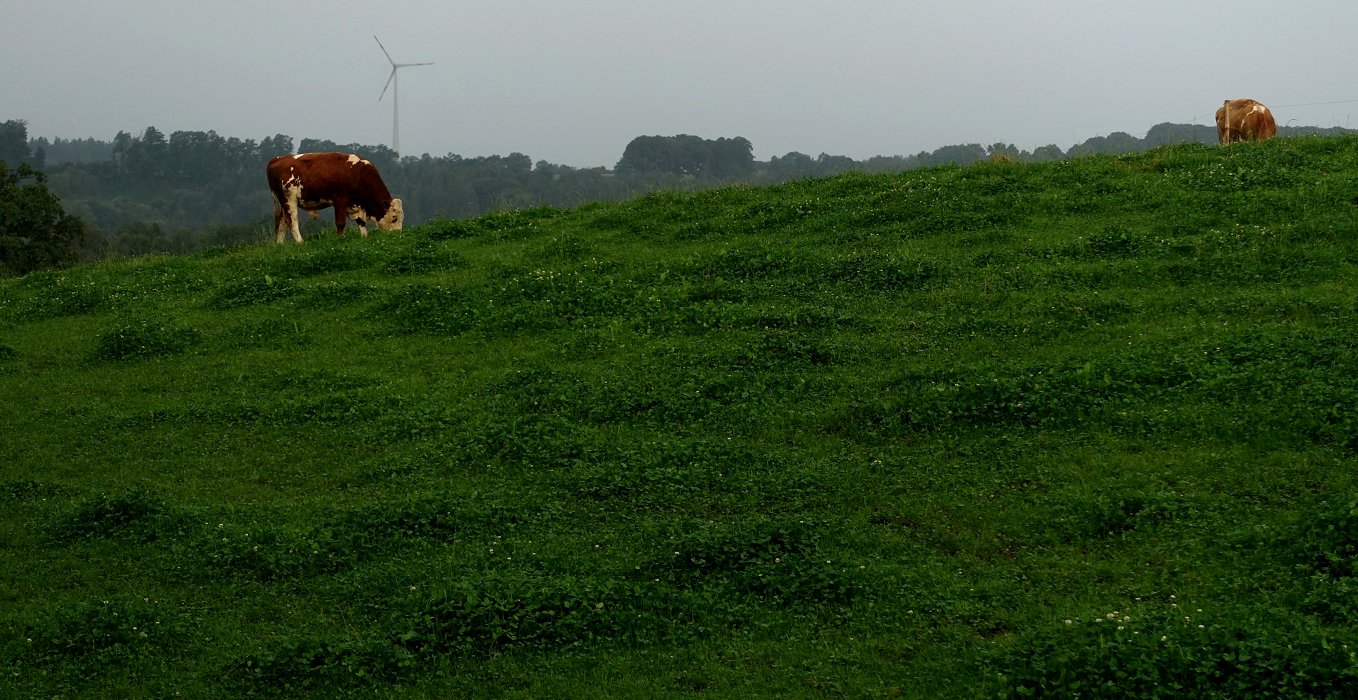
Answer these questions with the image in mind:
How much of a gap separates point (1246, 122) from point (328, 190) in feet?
66.0

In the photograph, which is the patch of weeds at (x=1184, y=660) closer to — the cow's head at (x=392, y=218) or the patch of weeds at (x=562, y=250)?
the patch of weeds at (x=562, y=250)

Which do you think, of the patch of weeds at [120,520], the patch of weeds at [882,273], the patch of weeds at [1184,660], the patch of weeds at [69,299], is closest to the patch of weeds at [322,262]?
the patch of weeds at [69,299]

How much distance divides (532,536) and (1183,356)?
7303mm

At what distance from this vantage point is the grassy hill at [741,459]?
27.4 ft

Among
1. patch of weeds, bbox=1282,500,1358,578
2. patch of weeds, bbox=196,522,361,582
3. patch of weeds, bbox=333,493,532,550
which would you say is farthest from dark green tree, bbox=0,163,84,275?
patch of weeds, bbox=1282,500,1358,578

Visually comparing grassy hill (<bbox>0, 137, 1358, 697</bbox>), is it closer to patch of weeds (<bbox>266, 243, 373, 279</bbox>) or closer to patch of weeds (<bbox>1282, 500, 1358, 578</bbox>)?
patch of weeds (<bbox>1282, 500, 1358, 578</bbox>)

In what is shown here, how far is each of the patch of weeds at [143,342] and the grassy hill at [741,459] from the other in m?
0.07

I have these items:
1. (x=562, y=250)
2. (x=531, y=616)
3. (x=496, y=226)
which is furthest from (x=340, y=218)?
(x=531, y=616)

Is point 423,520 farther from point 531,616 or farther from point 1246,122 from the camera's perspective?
point 1246,122

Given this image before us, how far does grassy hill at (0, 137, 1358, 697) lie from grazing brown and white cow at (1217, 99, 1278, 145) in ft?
16.9

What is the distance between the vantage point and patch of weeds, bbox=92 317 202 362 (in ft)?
55.6

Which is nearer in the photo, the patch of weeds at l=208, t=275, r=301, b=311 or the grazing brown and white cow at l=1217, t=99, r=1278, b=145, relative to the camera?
the patch of weeds at l=208, t=275, r=301, b=311

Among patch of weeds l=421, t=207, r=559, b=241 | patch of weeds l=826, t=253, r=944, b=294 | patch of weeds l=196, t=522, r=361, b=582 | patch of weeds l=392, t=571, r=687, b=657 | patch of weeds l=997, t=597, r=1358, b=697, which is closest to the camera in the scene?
patch of weeds l=997, t=597, r=1358, b=697

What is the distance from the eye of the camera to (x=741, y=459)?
11.8m
